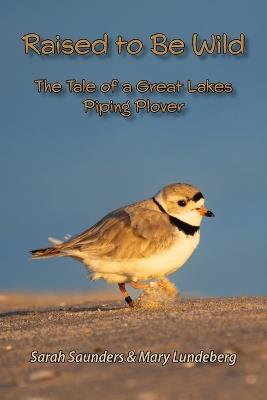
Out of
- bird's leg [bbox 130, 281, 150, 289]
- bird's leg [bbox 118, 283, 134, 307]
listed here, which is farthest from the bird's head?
bird's leg [bbox 118, 283, 134, 307]

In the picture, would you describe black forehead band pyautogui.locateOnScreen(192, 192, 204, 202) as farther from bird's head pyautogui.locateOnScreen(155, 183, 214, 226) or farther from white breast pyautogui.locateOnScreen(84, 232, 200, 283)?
white breast pyautogui.locateOnScreen(84, 232, 200, 283)

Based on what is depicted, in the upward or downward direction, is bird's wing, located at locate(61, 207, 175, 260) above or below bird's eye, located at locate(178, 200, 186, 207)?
below

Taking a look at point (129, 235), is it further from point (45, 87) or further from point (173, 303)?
point (45, 87)

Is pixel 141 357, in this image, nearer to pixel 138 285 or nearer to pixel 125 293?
pixel 138 285

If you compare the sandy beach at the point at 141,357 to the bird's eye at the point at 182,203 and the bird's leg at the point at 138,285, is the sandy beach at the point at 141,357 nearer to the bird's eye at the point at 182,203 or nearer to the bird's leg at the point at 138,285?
the bird's leg at the point at 138,285

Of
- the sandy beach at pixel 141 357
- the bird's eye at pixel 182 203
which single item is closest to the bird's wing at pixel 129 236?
the bird's eye at pixel 182 203

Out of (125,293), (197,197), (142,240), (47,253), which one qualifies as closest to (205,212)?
(197,197)
